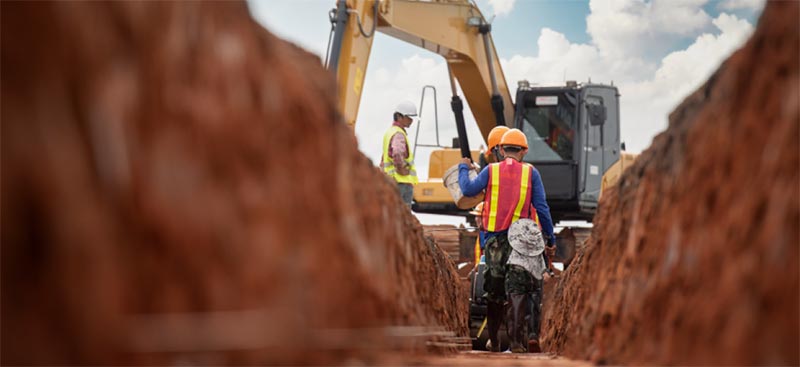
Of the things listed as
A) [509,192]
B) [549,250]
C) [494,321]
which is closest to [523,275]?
[549,250]

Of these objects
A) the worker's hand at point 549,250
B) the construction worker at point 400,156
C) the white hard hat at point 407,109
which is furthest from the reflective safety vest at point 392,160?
the worker's hand at point 549,250

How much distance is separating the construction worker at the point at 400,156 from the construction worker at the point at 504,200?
8.37ft

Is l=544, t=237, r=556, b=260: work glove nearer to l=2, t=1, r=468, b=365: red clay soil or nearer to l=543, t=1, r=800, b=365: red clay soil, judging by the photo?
l=543, t=1, r=800, b=365: red clay soil

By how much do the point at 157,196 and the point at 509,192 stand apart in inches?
209

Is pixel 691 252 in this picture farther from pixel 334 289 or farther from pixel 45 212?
pixel 45 212

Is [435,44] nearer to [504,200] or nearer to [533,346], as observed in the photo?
[504,200]

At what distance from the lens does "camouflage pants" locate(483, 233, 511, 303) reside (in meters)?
7.05

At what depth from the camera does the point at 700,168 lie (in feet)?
9.43

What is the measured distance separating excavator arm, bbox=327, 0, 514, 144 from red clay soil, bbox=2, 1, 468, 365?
8.47m

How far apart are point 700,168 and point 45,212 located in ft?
7.35

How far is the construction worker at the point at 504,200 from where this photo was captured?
273 inches

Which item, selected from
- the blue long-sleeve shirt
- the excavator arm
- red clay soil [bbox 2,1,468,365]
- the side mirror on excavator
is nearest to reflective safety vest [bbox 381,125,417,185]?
the excavator arm

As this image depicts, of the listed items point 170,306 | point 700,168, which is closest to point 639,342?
point 700,168

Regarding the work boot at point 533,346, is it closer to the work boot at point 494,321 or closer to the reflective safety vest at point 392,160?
the work boot at point 494,321
